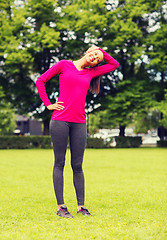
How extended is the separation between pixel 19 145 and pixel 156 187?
21034mm

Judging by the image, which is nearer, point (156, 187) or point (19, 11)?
point (156, 187)

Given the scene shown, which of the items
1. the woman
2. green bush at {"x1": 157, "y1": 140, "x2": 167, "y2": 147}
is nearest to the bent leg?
the woman

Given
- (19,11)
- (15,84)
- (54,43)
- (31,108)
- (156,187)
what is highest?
(19,11)

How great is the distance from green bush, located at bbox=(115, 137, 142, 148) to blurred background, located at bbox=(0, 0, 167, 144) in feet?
4.40

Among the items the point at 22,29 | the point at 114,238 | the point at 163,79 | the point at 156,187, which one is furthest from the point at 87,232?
the point at 163,79

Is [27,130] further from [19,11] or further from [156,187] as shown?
[156,187]

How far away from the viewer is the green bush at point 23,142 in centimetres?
2814

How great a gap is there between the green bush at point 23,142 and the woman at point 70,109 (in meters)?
23.5

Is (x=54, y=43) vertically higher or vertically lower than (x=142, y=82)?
higher

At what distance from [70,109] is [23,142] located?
23836mm

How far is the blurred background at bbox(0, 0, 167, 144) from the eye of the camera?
28453mm

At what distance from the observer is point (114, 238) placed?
413cm

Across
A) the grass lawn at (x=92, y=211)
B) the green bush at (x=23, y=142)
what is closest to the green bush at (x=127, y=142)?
the green bush at (x=23, y=142)

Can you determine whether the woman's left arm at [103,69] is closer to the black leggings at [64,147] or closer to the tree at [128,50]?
the black leggings at [64,147]
